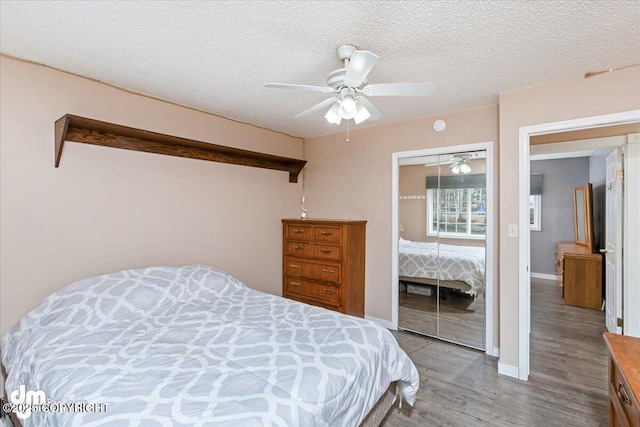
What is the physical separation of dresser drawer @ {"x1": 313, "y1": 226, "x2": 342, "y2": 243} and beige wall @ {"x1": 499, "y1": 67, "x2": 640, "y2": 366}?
5.34 ft

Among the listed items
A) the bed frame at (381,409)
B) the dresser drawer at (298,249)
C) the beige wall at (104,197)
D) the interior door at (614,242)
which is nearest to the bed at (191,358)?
the bed frame at (381,409)

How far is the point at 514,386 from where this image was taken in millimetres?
2461

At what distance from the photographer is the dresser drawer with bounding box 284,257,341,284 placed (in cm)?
349

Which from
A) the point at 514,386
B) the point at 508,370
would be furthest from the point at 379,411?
the point at 508,370

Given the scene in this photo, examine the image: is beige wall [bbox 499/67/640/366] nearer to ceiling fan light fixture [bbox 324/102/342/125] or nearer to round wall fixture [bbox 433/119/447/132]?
round wall fixture [bbox 433/119/447/132]

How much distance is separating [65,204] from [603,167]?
22.7ft

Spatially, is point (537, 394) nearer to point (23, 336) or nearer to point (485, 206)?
point (485, 206)

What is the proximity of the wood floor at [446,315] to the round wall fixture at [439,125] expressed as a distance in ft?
6.02

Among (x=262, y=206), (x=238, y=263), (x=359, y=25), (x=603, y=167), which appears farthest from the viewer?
(x=603, y=167)

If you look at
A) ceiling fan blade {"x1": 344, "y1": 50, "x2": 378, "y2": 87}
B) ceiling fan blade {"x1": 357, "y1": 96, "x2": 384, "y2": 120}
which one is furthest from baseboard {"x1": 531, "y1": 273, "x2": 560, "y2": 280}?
ceiling fan blade {"x1": 344, "y1": 50, "x2": 378, "y2": 87}

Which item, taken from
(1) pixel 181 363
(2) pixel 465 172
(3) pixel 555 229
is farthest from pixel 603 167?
(1) pixel 181 363

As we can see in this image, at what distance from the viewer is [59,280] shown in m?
2.29

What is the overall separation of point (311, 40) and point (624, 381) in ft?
7.46

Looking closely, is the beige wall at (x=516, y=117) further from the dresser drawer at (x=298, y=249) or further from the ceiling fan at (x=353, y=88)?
the dresser drawer at (x=298, y=249)
